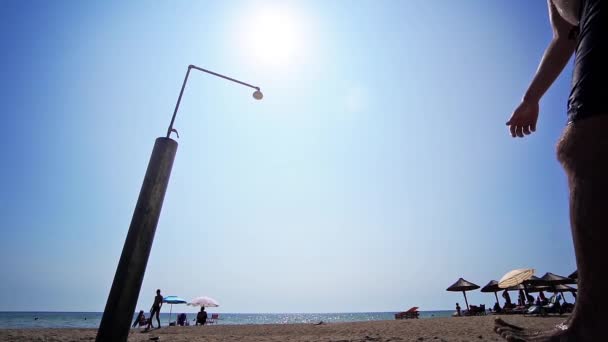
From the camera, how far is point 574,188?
31.6 inches

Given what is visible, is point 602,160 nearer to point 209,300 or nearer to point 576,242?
point 576,242

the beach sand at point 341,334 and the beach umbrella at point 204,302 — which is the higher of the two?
the beach umbrella at point 204,302

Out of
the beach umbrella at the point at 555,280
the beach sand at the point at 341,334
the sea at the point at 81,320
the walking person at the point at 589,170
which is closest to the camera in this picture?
the walking person at the point at 589,170

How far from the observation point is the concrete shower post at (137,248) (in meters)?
2.20

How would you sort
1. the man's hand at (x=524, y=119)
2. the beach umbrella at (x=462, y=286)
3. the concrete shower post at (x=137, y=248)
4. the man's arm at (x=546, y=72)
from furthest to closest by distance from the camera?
1. the beach umbrella at (x=462, y=286)
2. the concrete shower post at (x=137, y=248)
3. the man's hand at (x=524, y=119)
4. the man's arm at (x=546, y=72)

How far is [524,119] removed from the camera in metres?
2.09

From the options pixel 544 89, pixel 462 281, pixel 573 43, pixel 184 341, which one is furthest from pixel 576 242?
pixel 462 281

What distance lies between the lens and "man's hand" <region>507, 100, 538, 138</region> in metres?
1.99

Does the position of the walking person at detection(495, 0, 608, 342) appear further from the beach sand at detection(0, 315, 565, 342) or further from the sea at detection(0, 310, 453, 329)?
the sea at detection(0, 310, 453, 329)

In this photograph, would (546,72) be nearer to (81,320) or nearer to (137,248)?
(137,248)

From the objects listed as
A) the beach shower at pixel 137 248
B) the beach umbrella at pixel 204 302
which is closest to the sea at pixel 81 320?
the beach umbrella at pixel 204 302

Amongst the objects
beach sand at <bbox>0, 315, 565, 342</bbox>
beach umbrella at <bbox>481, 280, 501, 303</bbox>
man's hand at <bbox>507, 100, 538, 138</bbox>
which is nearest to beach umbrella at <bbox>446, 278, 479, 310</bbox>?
beach umbrella at <bbox>481, 280, 501, 303</bbox>

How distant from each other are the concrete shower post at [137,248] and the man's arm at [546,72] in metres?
2.70

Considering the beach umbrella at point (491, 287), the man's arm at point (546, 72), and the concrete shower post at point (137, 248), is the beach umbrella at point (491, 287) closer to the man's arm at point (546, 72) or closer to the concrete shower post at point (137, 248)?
the man's arm at point (546, 72)
